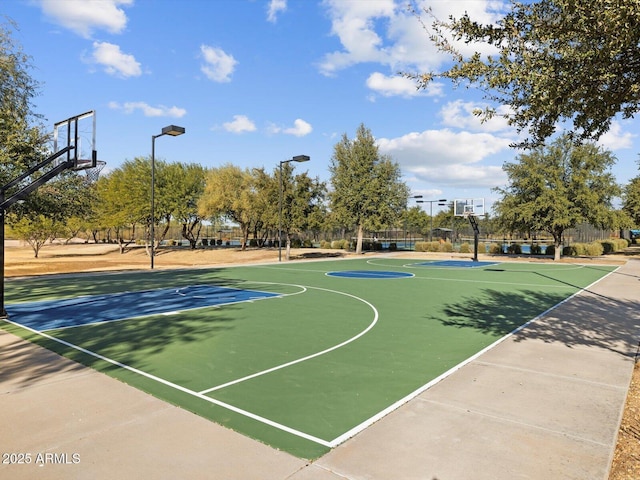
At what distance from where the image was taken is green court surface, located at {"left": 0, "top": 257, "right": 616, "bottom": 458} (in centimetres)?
533

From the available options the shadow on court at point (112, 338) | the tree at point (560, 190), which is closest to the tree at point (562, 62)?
the shadow on court at point (112, 338)

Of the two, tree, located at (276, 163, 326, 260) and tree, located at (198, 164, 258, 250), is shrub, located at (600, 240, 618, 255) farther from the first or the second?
tree, located at (198, 164, 258, 250)

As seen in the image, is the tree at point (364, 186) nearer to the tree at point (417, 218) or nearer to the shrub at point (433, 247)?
the shrub at point (433, 247)

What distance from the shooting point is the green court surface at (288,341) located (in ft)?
17.5

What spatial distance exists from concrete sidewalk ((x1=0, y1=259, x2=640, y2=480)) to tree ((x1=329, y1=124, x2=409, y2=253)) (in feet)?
112

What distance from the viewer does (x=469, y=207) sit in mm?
40969

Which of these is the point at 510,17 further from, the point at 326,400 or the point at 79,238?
the point at 79,238

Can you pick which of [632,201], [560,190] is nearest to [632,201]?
[632,201]

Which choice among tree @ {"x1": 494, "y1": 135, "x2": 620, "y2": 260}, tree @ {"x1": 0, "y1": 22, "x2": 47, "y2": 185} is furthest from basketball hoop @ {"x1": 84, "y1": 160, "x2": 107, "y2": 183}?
tree @ {"x1": 494, "y1": 135, "x2": 620, "y2": 260}

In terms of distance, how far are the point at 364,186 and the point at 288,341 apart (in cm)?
3362

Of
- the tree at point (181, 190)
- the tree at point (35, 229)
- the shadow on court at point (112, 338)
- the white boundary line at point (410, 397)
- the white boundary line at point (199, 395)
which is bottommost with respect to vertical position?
the shadow on court at point (112, 338)

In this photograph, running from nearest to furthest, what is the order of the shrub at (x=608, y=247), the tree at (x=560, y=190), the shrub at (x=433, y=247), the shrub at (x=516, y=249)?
the tree at (x=560, y=190) < the shrub at (x=516, y=249) < the shrub at (x=608, y=247) < the shrub at (x=433, y=247)

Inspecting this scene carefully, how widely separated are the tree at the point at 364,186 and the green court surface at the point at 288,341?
2325 cm

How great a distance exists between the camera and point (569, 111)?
5.60 metres
